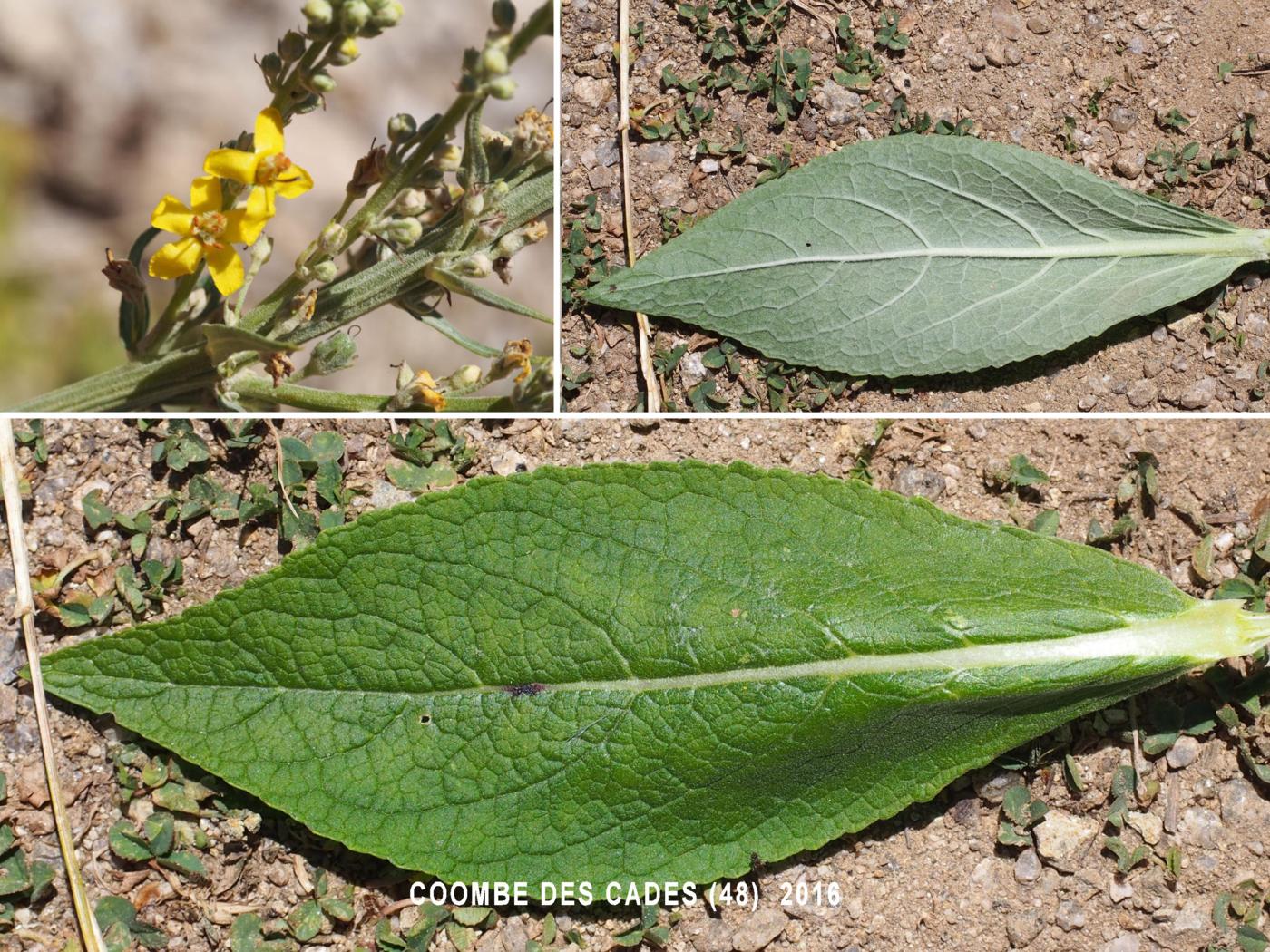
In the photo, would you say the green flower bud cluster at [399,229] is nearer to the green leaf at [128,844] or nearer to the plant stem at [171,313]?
the plant stem at [171,313]

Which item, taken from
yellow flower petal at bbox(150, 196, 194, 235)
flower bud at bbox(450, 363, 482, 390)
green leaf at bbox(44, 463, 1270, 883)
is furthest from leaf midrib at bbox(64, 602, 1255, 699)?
yellow flower petal at bbox(150, 196, 194, 235)

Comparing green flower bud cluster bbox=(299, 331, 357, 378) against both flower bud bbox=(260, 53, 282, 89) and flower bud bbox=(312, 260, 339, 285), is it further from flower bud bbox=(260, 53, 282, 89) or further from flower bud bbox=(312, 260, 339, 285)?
flower bud bbox=(260, 53, 282, 89)

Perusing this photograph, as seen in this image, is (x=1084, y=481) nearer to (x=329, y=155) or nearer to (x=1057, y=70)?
(x=1057, y=70)

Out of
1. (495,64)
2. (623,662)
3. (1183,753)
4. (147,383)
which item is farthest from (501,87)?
(1183,753)

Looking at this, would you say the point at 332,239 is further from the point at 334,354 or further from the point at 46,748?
the point at 46,748

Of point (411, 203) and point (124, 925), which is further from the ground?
point (411, 203)

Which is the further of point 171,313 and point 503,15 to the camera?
point 171,313
